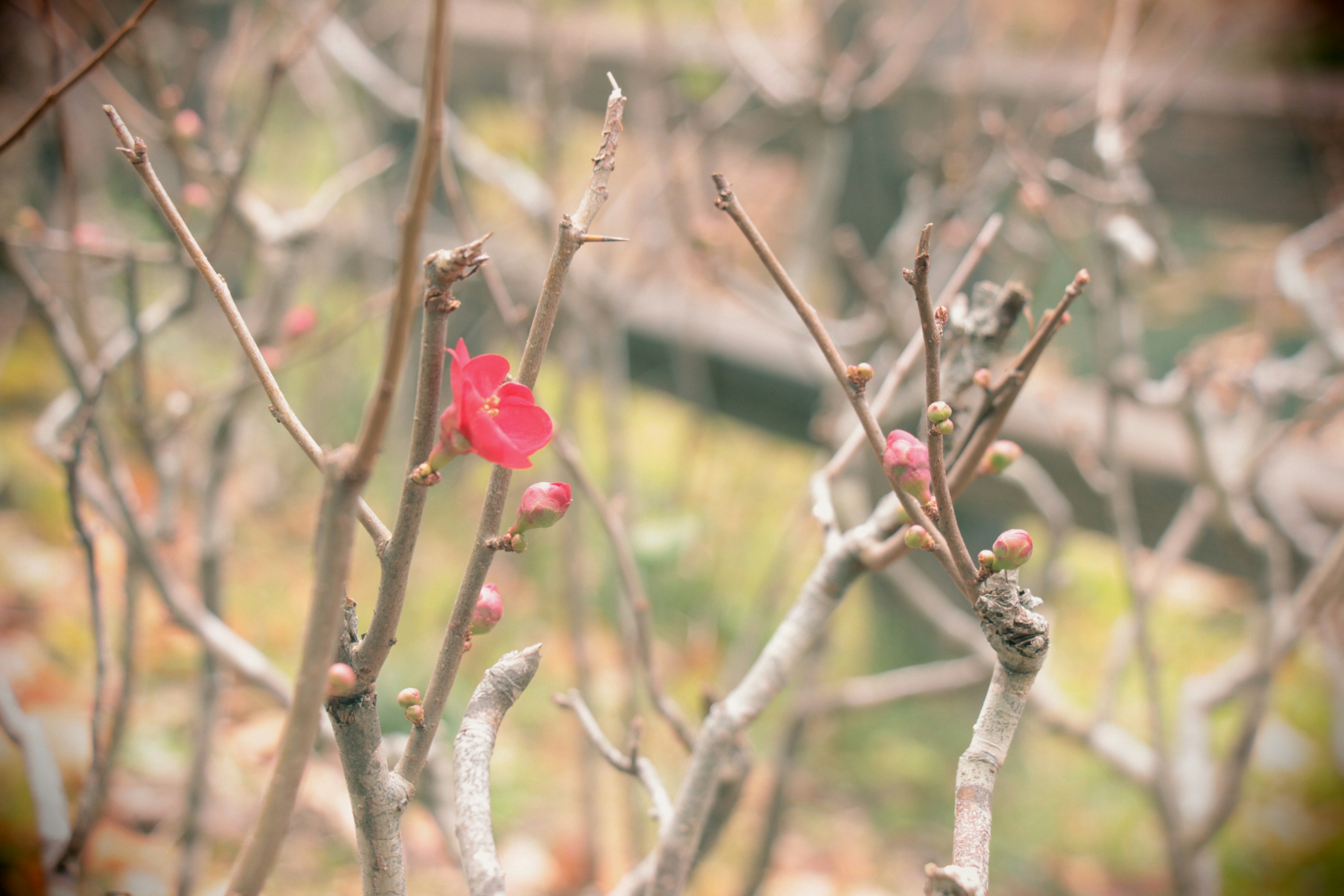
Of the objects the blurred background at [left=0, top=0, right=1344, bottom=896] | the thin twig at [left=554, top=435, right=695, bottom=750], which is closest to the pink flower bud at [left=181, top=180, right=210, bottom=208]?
the blurred background at [left=0, top=0, right=1344, bottom=896]

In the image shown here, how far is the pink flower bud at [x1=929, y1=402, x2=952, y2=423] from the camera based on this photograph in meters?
0.36

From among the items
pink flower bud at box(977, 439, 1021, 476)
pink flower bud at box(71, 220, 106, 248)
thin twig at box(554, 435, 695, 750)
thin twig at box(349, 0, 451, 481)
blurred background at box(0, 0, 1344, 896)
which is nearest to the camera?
thin twig at box(349, 0, 451, 481)

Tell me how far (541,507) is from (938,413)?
188 millimetres

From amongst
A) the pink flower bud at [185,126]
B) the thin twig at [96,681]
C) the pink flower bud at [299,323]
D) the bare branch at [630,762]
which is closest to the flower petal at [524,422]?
the bare branch at [630,762]

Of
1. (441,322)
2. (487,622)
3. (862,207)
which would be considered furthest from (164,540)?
(862,207)

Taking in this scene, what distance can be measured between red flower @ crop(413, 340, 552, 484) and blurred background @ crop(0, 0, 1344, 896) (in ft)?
0.94

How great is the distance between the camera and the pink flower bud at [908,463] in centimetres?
39

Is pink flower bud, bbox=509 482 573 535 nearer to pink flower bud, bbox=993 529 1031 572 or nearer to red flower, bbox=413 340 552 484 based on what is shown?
red flower, bbox=413 340 552 484

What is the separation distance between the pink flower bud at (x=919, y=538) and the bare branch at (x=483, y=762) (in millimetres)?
192

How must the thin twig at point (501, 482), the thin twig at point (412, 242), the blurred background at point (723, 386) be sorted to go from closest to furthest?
the thin twig at point (412, 242)
the thin twig at point (501, 482)
the blurred background at point (723, 386)

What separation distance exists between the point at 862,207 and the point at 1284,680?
1.55 metres

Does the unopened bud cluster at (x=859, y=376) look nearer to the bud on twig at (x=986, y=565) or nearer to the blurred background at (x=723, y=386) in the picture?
the bud on twig at (x=986, y=565)

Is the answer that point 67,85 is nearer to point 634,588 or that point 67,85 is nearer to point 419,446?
point 419,446

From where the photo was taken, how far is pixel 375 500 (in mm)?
2020
